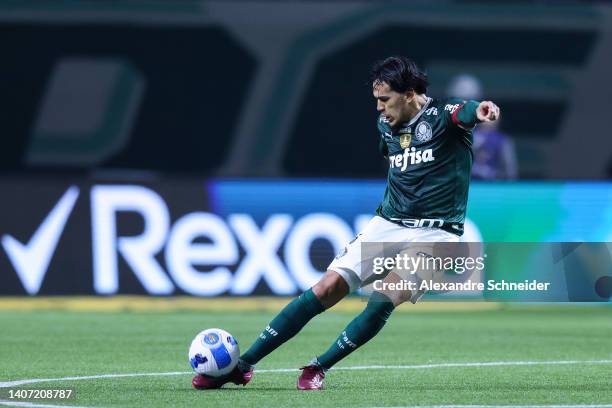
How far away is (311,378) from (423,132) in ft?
4.66

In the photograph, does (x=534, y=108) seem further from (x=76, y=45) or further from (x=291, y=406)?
(x=291, y=406)

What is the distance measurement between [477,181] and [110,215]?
11.7ft

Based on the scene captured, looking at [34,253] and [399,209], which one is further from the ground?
[34,253]

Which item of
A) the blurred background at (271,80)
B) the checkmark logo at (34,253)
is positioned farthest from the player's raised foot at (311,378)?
the blurred background at (271,80)

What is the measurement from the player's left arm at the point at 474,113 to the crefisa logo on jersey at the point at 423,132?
0.66 feet

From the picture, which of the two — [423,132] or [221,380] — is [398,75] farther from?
[221,380]

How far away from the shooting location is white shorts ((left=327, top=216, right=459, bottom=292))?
8117 mm

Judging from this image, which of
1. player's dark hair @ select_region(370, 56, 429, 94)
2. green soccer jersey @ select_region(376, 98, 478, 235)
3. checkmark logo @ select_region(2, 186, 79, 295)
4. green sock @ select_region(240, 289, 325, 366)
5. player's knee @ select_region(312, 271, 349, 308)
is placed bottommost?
green sock @ select_region(240, 289, 325, 366)

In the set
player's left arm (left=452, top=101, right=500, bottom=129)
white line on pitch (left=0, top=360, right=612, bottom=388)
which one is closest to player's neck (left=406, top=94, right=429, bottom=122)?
player's left arm (left=452, top=101, right=500, bottom=129)

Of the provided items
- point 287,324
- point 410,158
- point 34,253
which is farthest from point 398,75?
point 34,253

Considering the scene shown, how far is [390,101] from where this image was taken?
821cm

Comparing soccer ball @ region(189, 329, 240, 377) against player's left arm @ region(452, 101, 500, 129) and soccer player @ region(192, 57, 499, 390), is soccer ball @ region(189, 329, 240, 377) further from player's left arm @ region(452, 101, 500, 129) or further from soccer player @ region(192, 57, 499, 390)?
player's left arm @ region(452, 101, 500, 129)

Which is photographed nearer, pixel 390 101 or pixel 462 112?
pixel 462 112

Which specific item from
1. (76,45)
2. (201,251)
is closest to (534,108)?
(76,45)
